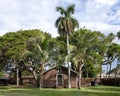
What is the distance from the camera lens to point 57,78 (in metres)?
48.9

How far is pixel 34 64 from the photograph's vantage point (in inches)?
2045

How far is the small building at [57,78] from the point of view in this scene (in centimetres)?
4859

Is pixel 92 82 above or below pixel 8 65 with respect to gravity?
below

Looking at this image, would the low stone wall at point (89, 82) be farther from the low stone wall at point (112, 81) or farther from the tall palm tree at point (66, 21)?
the tall palm tree at point (66, 21)

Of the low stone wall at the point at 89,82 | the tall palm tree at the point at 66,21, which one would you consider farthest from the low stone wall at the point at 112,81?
the tall palm tree at the point at 66,21

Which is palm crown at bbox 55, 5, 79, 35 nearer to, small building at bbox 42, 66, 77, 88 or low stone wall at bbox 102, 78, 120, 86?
small building at bbox 42, 66, 77, 88

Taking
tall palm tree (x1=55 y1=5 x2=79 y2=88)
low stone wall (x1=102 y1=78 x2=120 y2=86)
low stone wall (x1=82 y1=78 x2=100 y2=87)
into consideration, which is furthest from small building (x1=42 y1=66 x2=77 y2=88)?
low stone wall (x1=102 y1=78 x2=120 y2=86)

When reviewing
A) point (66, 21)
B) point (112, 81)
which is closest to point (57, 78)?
point (66, 21)

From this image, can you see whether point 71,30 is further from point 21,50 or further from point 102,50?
point 102,50

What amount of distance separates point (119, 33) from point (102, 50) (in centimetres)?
975

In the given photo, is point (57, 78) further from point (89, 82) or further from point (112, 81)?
point (112, 81)

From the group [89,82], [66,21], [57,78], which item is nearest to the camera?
[66,21]

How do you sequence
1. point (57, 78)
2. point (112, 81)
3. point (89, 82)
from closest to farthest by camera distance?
point (57, 78) → point (89, 82) → point (112, 81)

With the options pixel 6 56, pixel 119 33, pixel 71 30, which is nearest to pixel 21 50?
pixel 6 56
